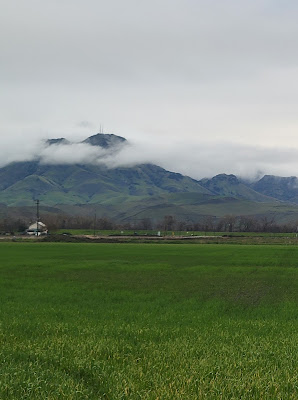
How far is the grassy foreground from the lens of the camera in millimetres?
11195

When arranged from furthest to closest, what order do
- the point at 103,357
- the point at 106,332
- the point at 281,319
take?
1. the point at 281,319
2. the point at 106,332
3. the point at 103,357

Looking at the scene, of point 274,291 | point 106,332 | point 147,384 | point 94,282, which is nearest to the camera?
point 147,384

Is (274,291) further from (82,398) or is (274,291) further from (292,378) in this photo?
(82,398)

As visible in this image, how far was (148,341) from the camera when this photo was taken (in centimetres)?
1723

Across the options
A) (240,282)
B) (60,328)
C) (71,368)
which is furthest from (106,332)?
(240,282)

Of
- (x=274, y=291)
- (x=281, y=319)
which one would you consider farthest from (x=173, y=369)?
(x=274, y=291)

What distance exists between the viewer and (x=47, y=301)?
99.0 feet

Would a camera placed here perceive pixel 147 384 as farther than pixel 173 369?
No

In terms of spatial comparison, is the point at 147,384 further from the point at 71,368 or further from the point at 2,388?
the point at 2,388

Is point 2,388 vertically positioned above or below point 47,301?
above

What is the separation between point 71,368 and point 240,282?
32281 millimetres

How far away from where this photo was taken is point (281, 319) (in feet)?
79.0

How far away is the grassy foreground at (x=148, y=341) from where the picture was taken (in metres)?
11.2

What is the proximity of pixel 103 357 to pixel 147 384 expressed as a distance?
3.23m
